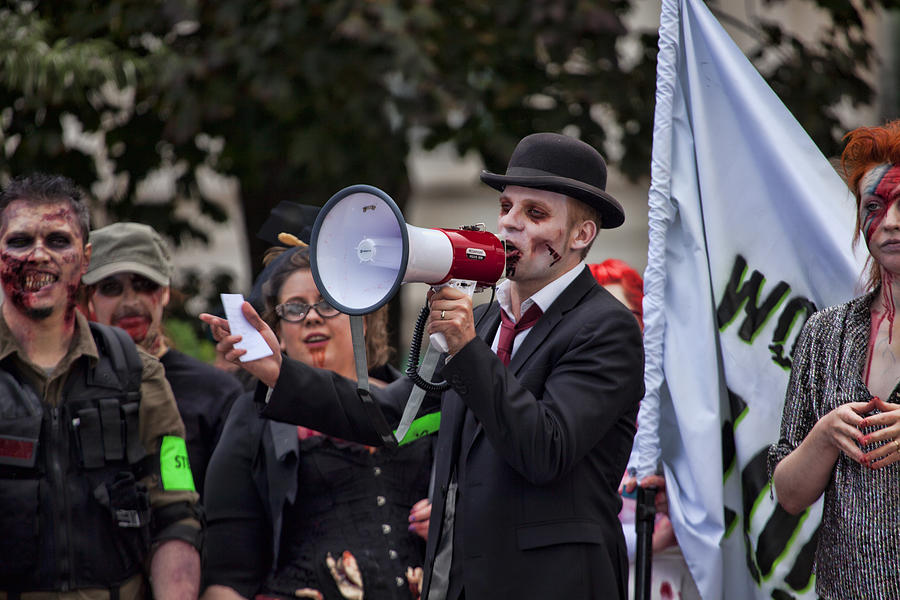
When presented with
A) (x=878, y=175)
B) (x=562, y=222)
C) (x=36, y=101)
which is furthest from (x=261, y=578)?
(x=36, y=101)

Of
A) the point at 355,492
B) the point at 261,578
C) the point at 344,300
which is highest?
the point at 344,300

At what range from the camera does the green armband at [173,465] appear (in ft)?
12.8

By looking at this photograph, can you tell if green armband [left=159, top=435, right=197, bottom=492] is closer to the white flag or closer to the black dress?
the black dress

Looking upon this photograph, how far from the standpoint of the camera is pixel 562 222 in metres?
3.29

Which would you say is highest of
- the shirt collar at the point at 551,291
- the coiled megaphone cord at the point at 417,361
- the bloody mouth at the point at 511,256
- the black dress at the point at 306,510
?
the bloody mouth at the point at 511,256

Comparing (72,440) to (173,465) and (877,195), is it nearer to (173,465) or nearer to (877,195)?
(173,465)

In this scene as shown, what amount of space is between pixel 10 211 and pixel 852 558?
2863 millimetres

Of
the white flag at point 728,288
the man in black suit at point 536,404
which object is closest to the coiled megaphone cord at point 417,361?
the man in black suit at point 536,404

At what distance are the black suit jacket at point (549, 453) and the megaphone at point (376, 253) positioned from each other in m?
0.21

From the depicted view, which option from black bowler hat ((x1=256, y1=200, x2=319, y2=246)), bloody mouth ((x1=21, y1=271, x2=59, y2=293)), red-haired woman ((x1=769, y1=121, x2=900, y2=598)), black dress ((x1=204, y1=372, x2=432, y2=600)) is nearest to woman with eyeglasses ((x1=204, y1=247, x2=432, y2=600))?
black dress ((x1=204, y1=372, x2=432, y2=600))

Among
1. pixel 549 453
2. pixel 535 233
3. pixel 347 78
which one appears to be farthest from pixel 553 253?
pixel 347 78

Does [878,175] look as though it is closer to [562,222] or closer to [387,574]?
[562,222]

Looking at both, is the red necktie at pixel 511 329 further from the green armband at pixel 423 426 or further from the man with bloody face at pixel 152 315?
the man with bloody face at pixel 152 315

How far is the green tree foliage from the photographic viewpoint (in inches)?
272
